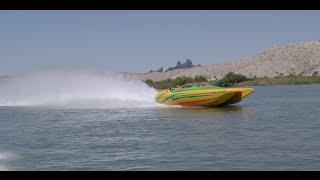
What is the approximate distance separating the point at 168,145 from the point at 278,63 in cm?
17152

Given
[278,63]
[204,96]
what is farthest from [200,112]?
[278,63]

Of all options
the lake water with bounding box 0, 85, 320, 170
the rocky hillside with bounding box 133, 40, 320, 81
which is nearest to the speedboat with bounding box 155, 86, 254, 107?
the lake water with bounding box 0, 85, 320, 170

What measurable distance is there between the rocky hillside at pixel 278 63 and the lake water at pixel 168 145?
15073 cm

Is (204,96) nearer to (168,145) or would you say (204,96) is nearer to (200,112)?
(200,112)

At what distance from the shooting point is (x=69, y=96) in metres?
54.5

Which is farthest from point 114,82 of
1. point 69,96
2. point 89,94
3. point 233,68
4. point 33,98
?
point 233,68

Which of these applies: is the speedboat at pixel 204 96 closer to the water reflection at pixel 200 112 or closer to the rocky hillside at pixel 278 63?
the water reflection at pixel 200 112

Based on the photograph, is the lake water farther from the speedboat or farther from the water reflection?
the speedboat

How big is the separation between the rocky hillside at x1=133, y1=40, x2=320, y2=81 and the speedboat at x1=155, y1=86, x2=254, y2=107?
13916cm

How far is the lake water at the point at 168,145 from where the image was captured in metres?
13.2

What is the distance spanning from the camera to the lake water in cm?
1323

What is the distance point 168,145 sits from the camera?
1728 cm
